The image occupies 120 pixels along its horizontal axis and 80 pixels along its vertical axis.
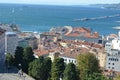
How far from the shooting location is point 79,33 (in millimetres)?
46781

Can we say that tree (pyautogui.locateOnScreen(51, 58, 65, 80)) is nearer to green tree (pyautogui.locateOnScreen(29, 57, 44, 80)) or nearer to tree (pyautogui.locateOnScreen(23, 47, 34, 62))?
green tree (pyautogui.locateOnScreen(29, 57, 44, 80))

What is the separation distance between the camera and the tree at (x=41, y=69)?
754 inches

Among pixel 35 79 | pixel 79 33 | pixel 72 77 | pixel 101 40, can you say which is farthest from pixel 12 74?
pixel 79 33

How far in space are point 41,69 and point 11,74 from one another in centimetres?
147

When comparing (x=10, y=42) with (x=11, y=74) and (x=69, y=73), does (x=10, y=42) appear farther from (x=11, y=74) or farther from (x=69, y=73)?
(x=69, y=73)

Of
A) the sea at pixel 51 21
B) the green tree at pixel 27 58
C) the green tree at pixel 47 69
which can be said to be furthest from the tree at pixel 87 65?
the sea at pixel 51 21

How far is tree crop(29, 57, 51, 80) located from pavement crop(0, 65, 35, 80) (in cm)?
43

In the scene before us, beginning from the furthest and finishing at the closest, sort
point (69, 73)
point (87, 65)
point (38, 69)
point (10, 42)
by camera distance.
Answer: point (10, 42), point (87, 65), point (38, 69), point (69, 73)

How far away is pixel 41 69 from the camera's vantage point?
19234mm

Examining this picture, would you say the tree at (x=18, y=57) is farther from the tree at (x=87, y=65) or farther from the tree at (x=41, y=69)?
the tree at (x=87, y=65)

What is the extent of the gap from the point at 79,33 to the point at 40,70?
91.4 feet

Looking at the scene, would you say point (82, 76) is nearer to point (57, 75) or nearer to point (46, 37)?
point (57, 75)

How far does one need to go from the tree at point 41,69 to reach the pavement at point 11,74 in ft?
1.41

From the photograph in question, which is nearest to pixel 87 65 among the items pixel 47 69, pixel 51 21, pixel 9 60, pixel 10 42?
pixel 47 69
